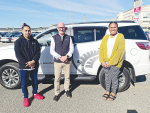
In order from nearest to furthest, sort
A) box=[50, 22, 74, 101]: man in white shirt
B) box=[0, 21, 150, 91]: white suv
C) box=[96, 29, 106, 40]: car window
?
1. box=[50, 22, 74, 101]: man in white shirt
2. box=[0, 21, 150, 91]: white suv
3. box=[96, 29, 106, 40]: car window

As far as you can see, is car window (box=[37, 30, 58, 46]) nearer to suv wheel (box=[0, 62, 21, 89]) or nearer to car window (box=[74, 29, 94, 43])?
car window (box=[74, 29, 94, 43])

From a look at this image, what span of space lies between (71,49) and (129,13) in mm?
86707

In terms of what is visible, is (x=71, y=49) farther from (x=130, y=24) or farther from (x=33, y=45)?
(x=130, y=24)

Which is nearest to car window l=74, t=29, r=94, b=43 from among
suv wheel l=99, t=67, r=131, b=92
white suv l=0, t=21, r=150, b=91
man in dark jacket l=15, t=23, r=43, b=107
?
white suv l=0, t=21, r=150, b=91

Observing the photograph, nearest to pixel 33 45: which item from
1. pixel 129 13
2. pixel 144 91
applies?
pixel 144 91

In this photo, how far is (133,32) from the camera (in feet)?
11.0

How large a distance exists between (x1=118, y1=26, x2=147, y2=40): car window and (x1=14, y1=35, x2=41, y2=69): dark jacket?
2.32m

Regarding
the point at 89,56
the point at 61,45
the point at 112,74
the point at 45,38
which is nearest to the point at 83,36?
the point at 89,56

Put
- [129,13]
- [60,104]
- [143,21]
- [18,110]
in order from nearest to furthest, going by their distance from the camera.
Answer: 1. [18,110]
2. [60,104]
3. [143,21]
4. [129,13]

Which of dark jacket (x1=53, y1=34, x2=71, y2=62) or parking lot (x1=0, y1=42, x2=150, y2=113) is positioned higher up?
dark jacket (x1=53, y1=34, x2=71, y2=62)

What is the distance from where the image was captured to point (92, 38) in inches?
138

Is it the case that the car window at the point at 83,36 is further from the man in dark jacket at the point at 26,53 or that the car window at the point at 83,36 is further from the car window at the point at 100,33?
the man in dark jacket at the point at 26,53

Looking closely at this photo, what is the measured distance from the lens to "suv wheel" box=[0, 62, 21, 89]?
3.55 meters

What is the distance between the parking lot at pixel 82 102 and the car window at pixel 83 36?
1445mm
